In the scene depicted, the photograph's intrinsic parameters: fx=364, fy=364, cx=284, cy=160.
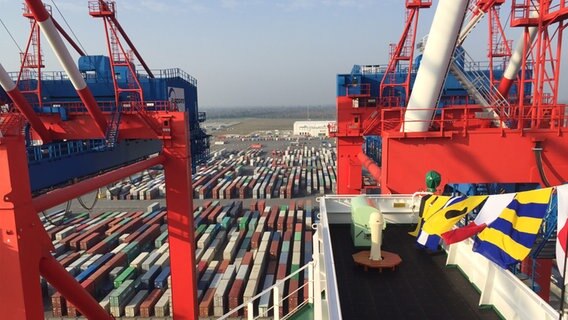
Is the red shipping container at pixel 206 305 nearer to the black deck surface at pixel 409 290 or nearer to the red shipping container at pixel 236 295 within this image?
the red shipping container at pixel 236 295

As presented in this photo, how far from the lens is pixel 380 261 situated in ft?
22.9

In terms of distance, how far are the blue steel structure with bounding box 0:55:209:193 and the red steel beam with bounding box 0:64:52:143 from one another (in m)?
0.54

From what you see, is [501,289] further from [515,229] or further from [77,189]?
[77,189]

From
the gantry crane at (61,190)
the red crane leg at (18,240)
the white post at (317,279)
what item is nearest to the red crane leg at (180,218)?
the gantry crane at (61,190)

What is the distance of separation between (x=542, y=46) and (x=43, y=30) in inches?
597

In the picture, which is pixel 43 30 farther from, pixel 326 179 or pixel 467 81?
pixel 326 179

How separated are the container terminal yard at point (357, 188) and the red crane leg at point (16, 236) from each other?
0.03 meters

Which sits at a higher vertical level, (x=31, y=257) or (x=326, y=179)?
(x=31, y=257)

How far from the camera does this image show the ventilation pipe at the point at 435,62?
9758 mm

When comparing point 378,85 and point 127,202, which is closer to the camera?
point 378,85

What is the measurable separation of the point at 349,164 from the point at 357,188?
1665mm

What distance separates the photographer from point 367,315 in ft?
18.1

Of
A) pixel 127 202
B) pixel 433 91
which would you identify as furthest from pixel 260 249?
pixel 127 202

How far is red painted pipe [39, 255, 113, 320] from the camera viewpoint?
284 inches
